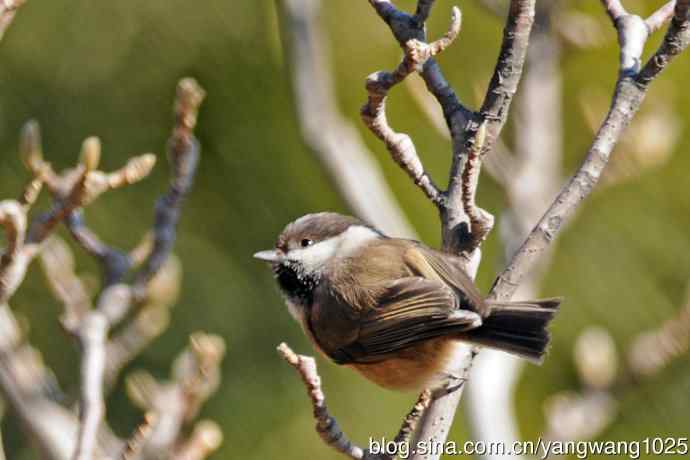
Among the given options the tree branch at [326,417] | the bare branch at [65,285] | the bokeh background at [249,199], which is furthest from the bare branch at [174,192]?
the bokeh background at [249,199]

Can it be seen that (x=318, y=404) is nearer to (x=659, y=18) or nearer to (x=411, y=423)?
(x=411, y=423)

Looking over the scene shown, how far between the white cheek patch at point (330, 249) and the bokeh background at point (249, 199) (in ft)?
3.14

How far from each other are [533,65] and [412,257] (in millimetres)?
1006

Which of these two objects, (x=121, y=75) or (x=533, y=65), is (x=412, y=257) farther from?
(x=121, y=75)

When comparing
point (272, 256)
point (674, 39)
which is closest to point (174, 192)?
point (272, 256)

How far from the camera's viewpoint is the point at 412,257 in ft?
7.04

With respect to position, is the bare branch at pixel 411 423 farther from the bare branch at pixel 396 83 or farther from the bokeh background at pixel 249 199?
the bokeh background at pixel 249 199

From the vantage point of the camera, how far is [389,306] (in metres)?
2.15

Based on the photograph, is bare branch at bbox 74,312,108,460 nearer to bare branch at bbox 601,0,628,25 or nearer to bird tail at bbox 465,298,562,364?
bird tail at bbox 465,298,562,364

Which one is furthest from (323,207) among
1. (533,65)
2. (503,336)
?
(503,336)

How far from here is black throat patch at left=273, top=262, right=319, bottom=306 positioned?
2312 millimetres

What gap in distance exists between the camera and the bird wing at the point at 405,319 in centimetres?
201

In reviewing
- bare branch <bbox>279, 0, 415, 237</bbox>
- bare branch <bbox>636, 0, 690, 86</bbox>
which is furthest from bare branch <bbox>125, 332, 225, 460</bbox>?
bare branch <bbox>636, 0, 690, 86</bbox>

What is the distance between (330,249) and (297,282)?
106 mm
